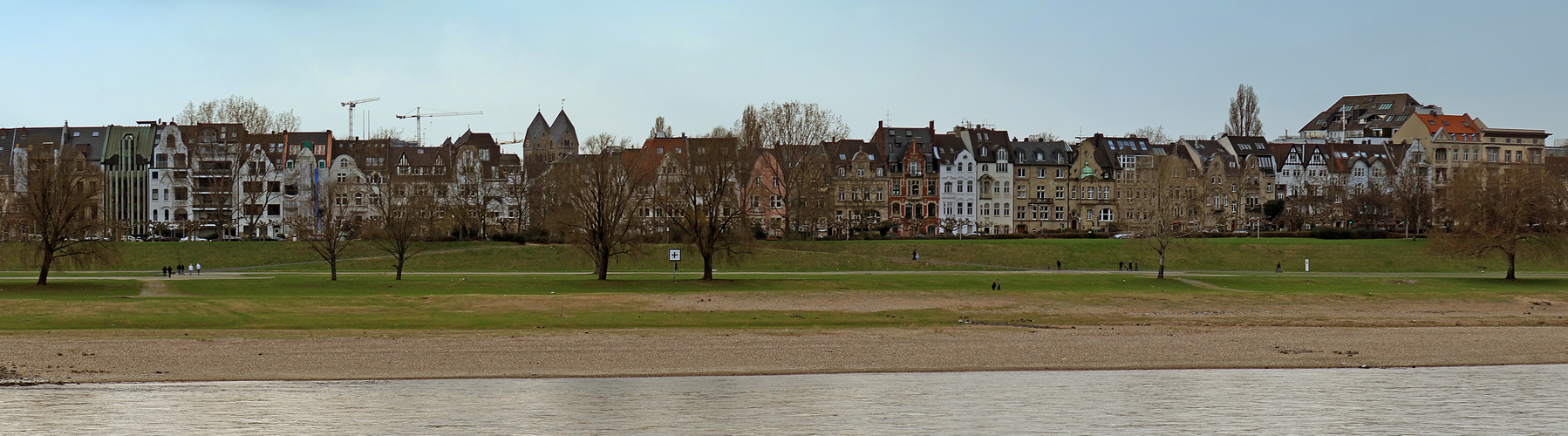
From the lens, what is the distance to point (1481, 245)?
73500 millimetres

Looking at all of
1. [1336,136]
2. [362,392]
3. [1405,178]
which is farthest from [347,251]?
[1336,136]

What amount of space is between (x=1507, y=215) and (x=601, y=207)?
54.0 m

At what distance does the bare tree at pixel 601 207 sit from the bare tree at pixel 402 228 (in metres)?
10.1

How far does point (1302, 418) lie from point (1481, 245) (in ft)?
191

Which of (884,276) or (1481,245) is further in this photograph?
(1481,245)

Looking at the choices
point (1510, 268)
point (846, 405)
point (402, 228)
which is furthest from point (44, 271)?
point (1510, 268)

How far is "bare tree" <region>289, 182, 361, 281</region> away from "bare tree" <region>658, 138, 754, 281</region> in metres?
19.7

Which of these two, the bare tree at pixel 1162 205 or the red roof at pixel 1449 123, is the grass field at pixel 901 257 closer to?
the bare tree at pixel 1162 205

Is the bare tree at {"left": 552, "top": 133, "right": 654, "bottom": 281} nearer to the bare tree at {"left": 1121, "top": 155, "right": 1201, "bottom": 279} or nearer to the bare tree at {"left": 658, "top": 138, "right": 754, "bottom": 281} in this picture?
the bare tree at {"left": 658, "top": 138, "right": 754, "bottom": 281}

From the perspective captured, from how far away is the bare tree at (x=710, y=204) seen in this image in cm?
6969

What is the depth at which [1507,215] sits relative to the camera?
73.6 m

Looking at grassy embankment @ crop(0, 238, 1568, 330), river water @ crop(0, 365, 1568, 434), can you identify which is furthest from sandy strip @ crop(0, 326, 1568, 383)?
grassy embankment @ crop(0, 238, 1568, 330)

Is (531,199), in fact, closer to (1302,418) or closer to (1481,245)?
(1481,245)

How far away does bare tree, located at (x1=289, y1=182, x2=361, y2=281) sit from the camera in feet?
242
